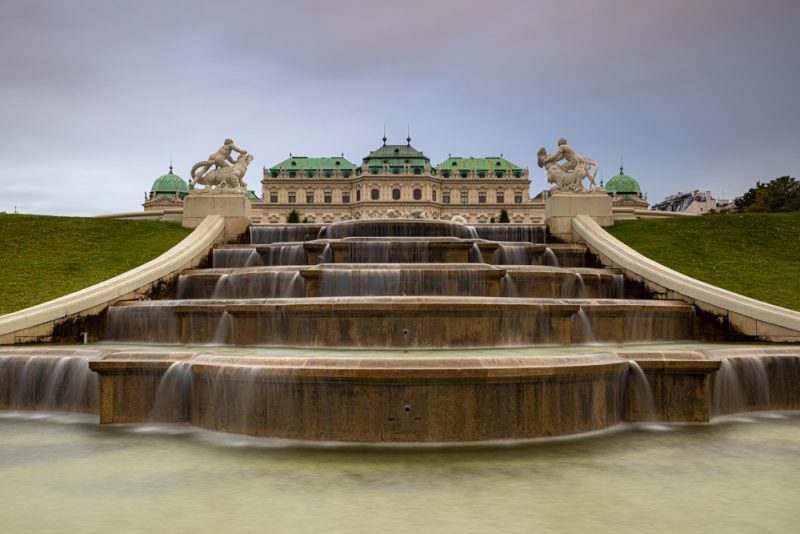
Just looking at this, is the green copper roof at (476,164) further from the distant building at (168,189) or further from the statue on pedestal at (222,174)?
the statue on pedestal at (222,174)

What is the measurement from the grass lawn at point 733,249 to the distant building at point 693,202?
113 meters

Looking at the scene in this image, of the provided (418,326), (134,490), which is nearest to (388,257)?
(418,326)

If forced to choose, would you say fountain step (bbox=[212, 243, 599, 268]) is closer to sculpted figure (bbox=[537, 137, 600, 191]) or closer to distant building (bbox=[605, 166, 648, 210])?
sculpted figure (bbox=[537, 137, 600, 191])

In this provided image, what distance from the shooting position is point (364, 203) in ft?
412

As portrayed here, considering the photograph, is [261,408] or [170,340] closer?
[261,408]

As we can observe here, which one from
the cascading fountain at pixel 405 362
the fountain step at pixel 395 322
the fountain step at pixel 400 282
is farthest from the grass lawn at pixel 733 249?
the fountain step at pixel 395 322

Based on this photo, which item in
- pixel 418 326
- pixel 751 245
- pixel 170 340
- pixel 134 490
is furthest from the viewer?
pixel 751 245

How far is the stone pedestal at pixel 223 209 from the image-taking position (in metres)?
25.1

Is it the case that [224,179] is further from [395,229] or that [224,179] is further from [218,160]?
[395,229]

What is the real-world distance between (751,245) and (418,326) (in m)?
16.1

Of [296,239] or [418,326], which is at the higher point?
[296,239]

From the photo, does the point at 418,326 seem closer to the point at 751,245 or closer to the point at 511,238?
the point at 511,238

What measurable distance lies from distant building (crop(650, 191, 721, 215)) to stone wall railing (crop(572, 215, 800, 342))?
123 meters

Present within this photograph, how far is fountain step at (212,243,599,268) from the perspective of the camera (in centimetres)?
1853
